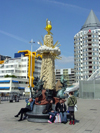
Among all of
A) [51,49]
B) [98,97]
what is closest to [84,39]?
[98,97]

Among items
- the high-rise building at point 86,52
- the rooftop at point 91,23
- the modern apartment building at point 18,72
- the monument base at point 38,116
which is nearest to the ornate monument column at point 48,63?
the monument base at point 38,116

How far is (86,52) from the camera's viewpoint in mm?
73312

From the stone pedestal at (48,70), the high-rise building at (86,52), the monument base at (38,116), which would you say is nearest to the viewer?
the monument base at (38,116)

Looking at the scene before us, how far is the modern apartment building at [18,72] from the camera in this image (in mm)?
68500

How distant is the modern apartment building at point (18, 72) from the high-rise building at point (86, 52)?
1686cm

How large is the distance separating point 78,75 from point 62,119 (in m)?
65.7

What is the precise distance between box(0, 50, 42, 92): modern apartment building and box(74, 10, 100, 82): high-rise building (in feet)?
55.3

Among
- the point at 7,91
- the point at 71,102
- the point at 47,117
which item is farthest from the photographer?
the point at 7,91

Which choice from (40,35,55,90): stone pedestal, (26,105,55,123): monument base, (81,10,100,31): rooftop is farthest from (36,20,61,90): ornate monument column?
(81,10,100,31): rooftop

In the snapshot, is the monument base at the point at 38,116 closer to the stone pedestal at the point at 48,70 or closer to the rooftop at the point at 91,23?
the stone pedestal at the point at 48,70

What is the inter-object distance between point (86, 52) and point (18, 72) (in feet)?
92.1

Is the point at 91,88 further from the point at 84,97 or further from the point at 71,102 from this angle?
the point at 71,102

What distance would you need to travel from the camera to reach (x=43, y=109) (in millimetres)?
11188

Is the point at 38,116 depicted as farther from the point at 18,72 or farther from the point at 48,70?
the point at 18,72
